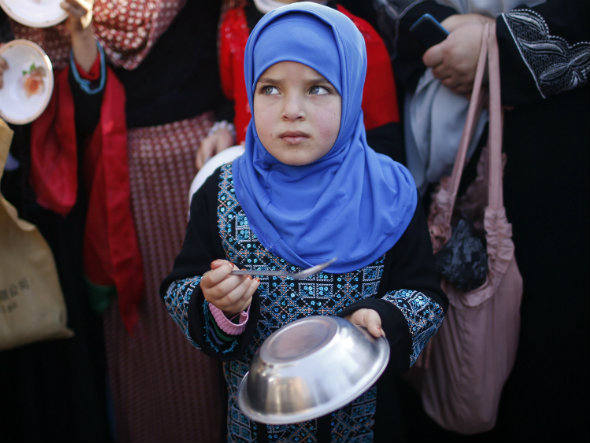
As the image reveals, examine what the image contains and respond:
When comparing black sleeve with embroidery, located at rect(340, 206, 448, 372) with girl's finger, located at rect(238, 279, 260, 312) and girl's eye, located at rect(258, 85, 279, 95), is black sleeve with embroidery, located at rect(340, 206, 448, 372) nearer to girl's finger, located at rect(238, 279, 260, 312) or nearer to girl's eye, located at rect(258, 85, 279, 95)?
girl's finger, located at rect(238, 279, 260, 312)

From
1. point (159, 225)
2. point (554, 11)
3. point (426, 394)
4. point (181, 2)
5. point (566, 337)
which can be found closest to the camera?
point (554, 11)

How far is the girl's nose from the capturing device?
3.20 ft

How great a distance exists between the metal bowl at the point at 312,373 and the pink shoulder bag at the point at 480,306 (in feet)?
2.06

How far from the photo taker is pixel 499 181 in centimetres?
134

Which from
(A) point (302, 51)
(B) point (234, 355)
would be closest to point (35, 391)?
(B) point (234, 355)

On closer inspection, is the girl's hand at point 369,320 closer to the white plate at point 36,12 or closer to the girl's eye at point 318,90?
the girl's eye at point 318,90

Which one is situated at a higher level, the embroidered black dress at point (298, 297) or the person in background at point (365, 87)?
the person in background at point (365, 87)

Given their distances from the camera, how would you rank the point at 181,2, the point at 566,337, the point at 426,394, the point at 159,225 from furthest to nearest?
the point at 159,225 → the point at 181,2 → the point at 426,394 → the point at 566,337

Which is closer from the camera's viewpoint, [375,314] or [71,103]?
[375,314]

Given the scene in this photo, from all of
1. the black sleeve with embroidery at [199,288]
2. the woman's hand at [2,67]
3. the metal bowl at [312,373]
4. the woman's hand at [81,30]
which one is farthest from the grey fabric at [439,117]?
the woman's hand at [2,67]

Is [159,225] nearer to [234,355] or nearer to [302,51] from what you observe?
[234,355]

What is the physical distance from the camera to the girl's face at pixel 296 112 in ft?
3.25

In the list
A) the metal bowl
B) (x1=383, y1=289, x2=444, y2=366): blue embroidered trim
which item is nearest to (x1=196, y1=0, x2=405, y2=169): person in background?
(x1=383, y1=289, x2=444, y2=366): blue embroidered trim

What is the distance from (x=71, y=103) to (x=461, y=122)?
1.26 metres
